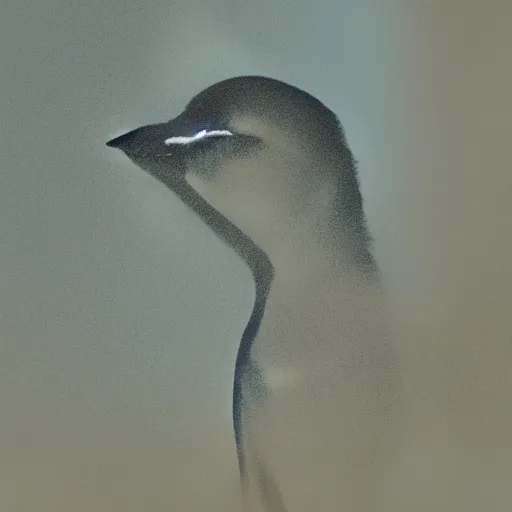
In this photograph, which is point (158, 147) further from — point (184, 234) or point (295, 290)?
point (295, 290)

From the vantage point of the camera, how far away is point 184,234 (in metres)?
0.90

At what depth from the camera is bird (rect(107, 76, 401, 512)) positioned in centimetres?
90

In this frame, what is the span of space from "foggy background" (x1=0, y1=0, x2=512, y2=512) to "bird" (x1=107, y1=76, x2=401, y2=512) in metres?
0.03

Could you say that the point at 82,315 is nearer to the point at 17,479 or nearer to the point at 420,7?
the point at 17,479

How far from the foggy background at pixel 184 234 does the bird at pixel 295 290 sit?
3 cm

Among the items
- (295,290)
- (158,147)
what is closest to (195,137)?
(158,147)

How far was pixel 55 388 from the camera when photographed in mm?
909

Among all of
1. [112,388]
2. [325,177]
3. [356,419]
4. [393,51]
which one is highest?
[393,51]

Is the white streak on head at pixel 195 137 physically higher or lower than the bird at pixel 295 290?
higher

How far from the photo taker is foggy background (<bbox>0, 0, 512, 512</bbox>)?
0.89 meters

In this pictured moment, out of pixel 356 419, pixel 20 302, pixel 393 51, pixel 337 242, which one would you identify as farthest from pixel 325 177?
pixel 20 302

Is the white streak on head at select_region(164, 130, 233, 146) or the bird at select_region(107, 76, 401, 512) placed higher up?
the white streak on head at select_region(164, 130, 233, 146)

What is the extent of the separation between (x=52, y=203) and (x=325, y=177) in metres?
0.38

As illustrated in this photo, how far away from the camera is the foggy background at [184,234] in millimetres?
885
